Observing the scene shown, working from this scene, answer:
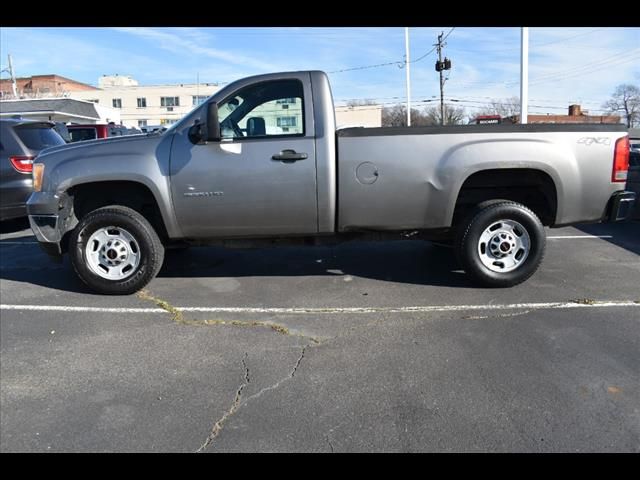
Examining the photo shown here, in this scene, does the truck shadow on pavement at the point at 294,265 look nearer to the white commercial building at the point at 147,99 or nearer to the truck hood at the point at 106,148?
the truck hood at the point at 106,148

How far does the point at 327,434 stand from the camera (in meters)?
2.57

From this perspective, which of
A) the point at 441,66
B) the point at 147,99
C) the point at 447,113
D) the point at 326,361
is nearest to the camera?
the point at 326,361

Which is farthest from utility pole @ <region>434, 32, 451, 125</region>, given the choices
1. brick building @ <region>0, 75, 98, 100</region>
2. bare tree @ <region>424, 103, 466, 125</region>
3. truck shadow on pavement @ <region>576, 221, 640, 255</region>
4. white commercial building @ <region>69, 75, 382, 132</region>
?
brick building @ <region>0, 75, 98, 100</region>

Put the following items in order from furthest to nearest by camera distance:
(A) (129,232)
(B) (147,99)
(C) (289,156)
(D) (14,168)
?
1. (B) (147,99)
2. (D) (14,168)
3. (A) (129,232)
4. (C) (289,156)

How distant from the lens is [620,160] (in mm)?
4695

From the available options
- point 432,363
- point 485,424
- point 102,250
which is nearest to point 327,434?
point 485,424

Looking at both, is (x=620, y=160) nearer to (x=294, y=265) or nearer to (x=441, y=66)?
(x=294, y=265)

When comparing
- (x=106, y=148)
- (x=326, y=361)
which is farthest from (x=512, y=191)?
(x=106, y=148)

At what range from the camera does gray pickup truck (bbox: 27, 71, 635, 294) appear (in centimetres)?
459

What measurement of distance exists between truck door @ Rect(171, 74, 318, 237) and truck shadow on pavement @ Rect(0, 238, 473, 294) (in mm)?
996

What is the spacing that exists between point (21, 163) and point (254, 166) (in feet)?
16.5

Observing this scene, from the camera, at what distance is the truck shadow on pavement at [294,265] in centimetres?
540

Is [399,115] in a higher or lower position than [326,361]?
higher
